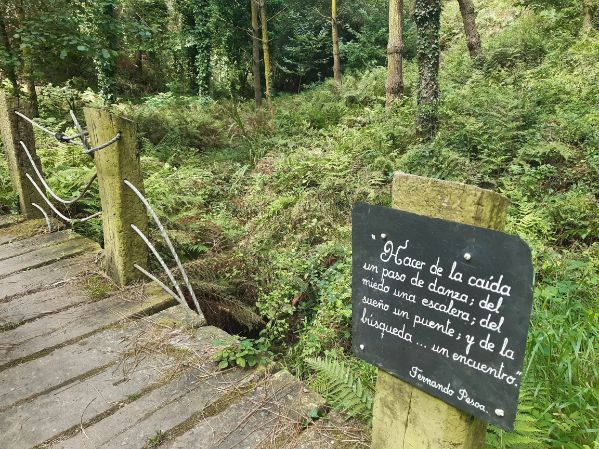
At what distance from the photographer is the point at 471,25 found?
10516 mm

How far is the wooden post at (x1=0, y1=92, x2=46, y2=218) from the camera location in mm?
4172

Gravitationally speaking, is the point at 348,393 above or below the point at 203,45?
below

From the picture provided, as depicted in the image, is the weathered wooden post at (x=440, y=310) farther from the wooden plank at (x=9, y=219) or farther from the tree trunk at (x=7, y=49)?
the tree trunk at (x=7, y=49)

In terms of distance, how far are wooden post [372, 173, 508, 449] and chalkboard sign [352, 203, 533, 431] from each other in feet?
0.17

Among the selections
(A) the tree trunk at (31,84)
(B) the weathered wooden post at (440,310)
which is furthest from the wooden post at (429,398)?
(A) the tree trunk at (31,84)

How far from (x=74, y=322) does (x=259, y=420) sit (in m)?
1.59

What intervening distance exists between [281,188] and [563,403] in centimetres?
500

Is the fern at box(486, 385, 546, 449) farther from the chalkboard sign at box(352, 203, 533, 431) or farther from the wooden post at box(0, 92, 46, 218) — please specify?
the wooden post at box(0, 92, 46, 218)

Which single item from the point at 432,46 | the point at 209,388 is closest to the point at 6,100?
the point at 209,388

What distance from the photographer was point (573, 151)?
5.28 meters

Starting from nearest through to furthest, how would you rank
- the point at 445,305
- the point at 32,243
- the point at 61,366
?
1. the point at 445,305
2. the point at 61,366
3. the point at 32,243

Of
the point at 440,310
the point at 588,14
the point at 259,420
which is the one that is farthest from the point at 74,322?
the point at 588,14

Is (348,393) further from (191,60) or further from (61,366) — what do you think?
(191,60)

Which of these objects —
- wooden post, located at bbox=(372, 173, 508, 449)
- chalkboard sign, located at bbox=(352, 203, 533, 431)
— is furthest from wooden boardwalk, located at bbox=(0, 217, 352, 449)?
chalkboard sign, located at bbox=(352, 203, 533, 431)
